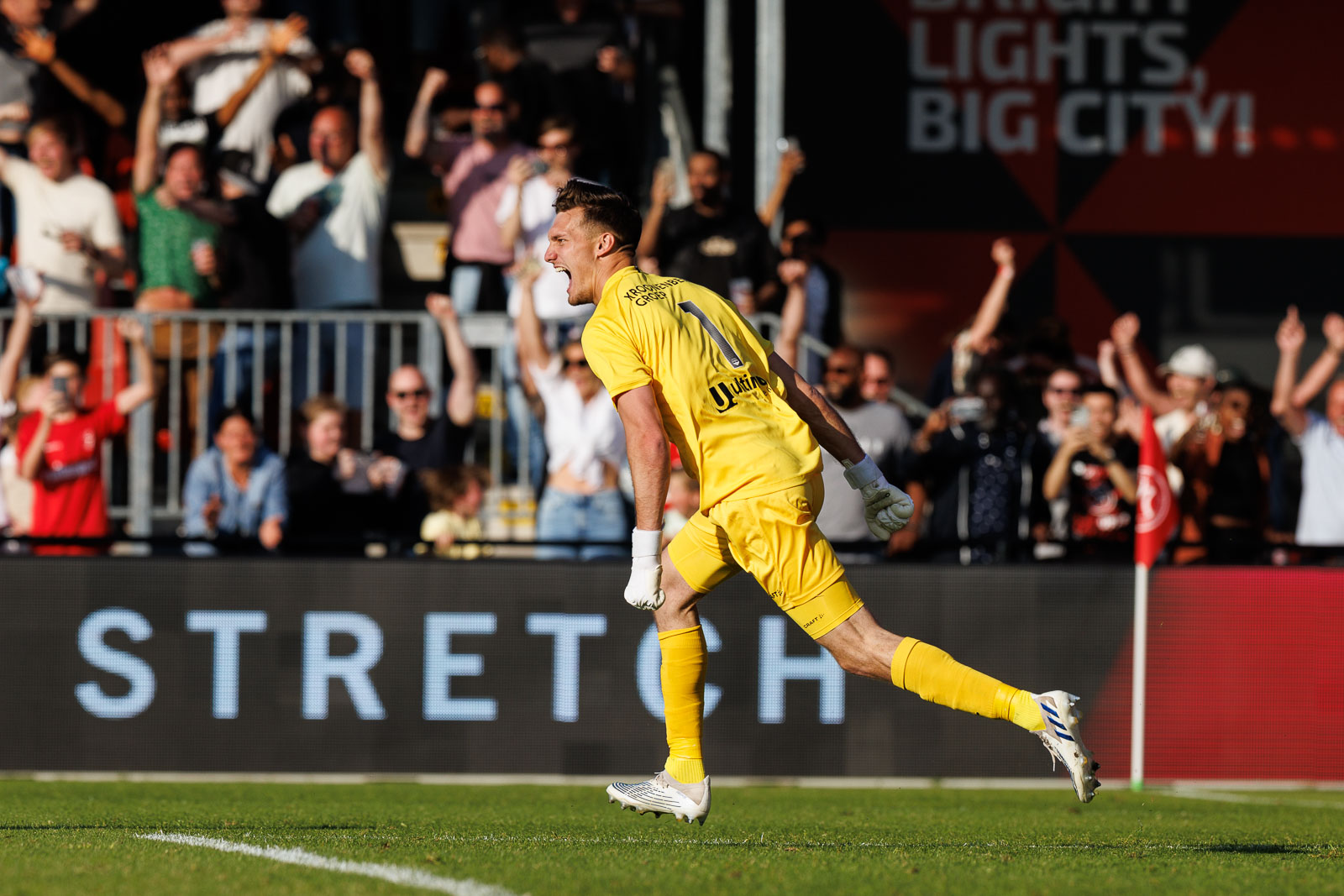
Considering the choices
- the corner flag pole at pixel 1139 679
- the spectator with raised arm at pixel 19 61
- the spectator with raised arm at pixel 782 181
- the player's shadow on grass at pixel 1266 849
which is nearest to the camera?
the player's shadow on grass at pixel 1266 849

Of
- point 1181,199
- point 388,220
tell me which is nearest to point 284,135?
point 388,220

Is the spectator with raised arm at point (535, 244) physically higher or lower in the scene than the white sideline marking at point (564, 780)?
higher

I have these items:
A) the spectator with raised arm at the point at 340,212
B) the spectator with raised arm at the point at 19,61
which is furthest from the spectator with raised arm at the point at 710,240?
the spectator with raised arm at the point at 19,61

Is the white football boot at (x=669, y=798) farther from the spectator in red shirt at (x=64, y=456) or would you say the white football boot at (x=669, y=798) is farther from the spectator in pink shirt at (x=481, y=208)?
the spectator in pink shirt at (x=481, y=208)

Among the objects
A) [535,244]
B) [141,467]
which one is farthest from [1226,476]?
[141,467]

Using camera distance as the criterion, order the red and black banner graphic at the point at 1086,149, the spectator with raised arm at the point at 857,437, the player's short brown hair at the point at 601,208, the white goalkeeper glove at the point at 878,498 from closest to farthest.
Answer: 1. the player's short brown hair at the point at 601,208
2. the white goalkeeper glove at the point at 878,498
3. the spectator with raised arm at the point at 857,437
4. the red and black banner graphic at the point at 1086,149

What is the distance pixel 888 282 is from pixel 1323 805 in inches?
252

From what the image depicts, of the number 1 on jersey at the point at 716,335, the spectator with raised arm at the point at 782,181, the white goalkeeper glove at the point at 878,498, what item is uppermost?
the spectator with raised arm at the point at 782,181

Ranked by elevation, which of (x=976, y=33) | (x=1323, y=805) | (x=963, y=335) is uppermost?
(x=976, y=33)

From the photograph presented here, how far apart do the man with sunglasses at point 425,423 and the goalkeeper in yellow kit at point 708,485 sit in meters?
4.89

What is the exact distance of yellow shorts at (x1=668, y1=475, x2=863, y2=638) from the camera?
6.06 meters

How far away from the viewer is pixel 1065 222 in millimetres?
14789

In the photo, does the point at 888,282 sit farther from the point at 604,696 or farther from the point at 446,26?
the point at 604,696

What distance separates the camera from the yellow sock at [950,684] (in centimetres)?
599
